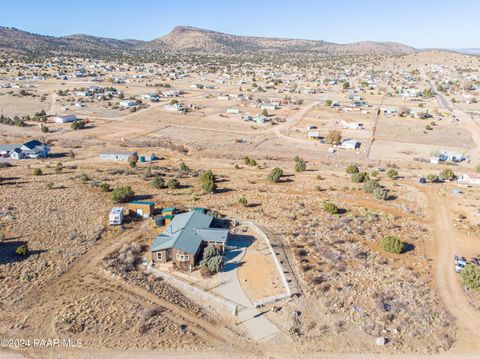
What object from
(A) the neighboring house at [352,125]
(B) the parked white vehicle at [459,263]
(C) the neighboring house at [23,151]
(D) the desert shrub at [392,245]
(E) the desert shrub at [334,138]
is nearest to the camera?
(B) the parked white vehicle at [459,263]

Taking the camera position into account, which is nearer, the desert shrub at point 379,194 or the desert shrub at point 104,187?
the desert shrub at point 104,187

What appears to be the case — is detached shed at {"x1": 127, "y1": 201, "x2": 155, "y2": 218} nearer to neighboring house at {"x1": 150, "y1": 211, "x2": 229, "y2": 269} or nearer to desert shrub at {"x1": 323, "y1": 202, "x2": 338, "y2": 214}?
neighboring house at {"x1": 150, "y1": 211, "x2": 229, "y2": 269}

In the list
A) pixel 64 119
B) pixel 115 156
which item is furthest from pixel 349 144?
pixel 64 119

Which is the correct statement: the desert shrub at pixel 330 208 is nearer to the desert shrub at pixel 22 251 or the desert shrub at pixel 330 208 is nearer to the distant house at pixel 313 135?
the desert shrub at pixel 22 251

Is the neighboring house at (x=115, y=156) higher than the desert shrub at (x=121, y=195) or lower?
lower

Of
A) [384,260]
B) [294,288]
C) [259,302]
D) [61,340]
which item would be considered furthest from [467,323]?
[61,340]

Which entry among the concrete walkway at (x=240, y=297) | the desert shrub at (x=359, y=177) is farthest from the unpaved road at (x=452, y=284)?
the concrete walkway at (x=240, y=297)

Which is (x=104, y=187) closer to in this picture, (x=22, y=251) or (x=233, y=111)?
(x=22, y=251)
